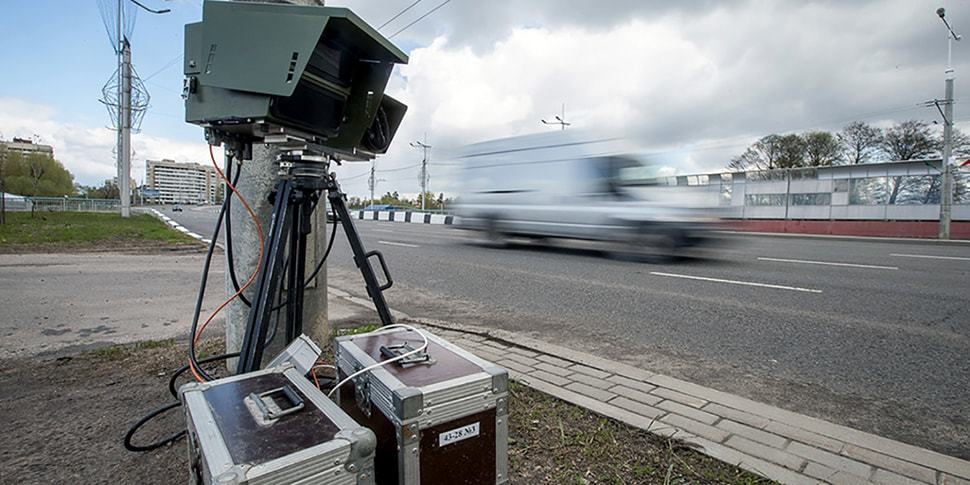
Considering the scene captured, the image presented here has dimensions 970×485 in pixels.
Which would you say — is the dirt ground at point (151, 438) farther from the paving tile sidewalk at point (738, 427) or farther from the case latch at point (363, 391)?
the case latch at point (363, 391)

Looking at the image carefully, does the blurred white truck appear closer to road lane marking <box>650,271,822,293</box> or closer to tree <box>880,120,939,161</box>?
road lane marking <box>650,271,822,293</box>

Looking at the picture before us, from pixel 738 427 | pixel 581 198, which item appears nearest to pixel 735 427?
pixel 738 427

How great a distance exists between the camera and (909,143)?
33.8m

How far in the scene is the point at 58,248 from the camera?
36.4ft

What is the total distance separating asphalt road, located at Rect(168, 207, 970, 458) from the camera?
297 centimetres

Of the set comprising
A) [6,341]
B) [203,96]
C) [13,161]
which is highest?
[13,161]

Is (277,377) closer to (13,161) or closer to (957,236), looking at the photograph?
(957,236)

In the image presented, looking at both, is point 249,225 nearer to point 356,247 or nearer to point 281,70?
point 356,247

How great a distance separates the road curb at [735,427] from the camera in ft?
6.63

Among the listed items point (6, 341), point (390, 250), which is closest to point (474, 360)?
point (6, 341)

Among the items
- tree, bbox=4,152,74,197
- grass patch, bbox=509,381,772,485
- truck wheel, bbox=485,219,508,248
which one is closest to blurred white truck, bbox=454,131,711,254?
truck wheel, bbox=485,219,508,248

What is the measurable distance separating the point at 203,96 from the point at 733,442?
8.51 feet

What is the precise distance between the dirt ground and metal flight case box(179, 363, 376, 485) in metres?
0.80

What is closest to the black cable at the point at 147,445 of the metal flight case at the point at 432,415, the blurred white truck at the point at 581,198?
the metal flight case at the point at 432,415
